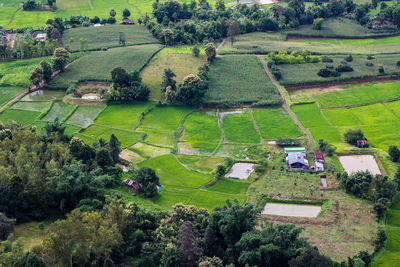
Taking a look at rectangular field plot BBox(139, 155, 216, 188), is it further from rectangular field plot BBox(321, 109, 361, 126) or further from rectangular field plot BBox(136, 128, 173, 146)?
rectangular field plot BBox(321, 109, 361, 126)

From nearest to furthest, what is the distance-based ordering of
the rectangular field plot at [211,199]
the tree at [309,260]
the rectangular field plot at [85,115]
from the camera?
the tree at [309,260] → the rectangular field plot at [211,199] → the rectangular field plot at [85,115]

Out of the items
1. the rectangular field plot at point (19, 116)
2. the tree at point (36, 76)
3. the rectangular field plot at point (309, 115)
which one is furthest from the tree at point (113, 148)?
the tree at point (36, 76)

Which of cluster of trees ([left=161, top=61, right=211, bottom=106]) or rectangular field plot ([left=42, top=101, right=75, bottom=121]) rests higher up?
cluster of trees ([left=161, top=61, right=211, bottom=106])

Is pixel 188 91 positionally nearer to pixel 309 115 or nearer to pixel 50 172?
pixel 309 115

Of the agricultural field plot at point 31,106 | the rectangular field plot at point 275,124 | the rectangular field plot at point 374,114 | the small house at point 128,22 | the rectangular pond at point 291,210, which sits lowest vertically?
the rectangular pond at point 291,210

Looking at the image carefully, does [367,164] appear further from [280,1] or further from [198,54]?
[280,1]

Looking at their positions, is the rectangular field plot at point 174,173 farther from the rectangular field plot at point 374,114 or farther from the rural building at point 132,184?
the rectangular field plot at point 374,114

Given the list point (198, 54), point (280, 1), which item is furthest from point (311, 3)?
point (198, 54)

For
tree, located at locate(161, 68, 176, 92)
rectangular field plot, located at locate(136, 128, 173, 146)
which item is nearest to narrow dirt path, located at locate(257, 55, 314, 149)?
tree, located at locate(161, 68, 176, 92)
